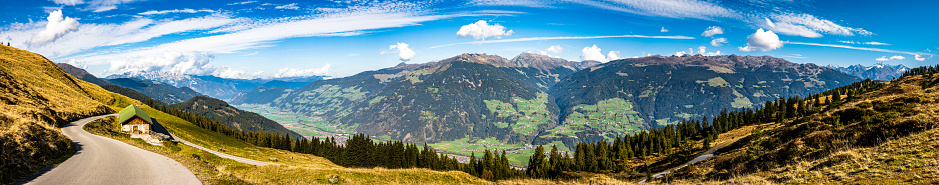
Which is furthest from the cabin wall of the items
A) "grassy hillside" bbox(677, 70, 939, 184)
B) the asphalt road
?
"grassy hillside" bbox(677, 70, 939, 184)

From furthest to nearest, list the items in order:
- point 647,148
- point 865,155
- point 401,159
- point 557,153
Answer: point 647,148, point 557,153, point 401,159, point 865,155

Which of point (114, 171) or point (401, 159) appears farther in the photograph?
point (401, 159)

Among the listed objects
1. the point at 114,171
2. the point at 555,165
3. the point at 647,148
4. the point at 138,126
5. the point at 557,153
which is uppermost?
the point at 114,171

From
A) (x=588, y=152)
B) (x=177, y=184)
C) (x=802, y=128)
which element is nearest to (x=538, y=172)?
(x=588, y=152)

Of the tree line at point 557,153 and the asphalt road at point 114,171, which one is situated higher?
the asphalt road at point 114,171

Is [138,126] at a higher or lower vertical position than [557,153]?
higher

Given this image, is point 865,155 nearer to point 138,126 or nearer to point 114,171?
point 114,171

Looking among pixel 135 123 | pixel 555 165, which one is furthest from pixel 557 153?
pixel 135 123

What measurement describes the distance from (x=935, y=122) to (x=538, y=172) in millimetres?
91431

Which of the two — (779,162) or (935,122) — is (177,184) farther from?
(935,122)

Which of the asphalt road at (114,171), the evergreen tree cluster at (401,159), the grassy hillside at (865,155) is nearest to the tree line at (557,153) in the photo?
the evergreen tree cluster at (401,159)

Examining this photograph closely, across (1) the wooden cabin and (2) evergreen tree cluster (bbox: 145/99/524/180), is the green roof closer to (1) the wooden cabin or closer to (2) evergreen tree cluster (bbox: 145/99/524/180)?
(1) the wooden cabin

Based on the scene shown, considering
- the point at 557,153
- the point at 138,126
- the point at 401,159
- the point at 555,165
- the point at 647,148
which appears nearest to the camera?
the point at 138,126

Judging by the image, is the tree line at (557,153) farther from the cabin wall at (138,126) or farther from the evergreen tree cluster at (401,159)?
the cabin wall at (138,126)
